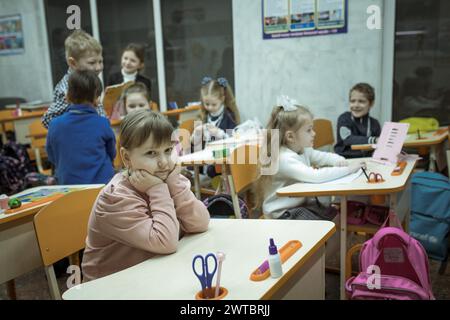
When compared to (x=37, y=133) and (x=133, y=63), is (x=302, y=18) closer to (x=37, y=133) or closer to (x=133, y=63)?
(x=133, y=63)

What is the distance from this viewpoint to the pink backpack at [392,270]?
6.00 feet

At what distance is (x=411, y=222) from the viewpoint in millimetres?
2938

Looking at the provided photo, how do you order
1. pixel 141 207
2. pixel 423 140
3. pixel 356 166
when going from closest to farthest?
pixel 141 207
pixel 356 166
pixel 423 140

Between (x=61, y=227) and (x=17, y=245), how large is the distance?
13.6 inches

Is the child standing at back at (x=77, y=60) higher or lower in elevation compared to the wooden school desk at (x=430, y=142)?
higher

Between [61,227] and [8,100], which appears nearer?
[61,227]

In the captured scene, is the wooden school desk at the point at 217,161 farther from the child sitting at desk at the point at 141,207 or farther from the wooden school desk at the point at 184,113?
the wooden school desk at the point at 184,113

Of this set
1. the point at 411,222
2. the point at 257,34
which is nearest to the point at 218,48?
the point at 257,34

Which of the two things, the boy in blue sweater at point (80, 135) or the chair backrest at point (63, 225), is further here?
the boy in blue sweater at point (80, 135)

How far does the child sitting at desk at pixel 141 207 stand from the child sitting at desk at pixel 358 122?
2.22 metres

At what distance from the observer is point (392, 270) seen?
6.26ft

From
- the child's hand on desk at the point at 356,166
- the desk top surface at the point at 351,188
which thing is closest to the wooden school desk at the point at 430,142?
the child's hand on desk at the point at 356,166

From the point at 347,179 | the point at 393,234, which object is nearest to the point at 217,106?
the point at 347,179

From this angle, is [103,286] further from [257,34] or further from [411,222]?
[257,34]
